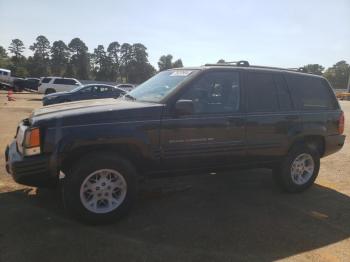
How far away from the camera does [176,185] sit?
5.81 meters

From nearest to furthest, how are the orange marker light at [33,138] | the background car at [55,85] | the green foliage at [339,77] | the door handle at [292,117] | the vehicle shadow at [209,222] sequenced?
the vehicle shadow at [209,222] → the orange marker light at [33,138] → the door handle at [292,117] → the background car at [55,85] → the green foliage at [339,77]

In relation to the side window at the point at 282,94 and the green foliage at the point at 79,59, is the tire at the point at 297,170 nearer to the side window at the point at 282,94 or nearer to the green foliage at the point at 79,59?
the side window at the point at 282,94

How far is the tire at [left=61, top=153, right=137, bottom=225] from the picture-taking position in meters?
3.98

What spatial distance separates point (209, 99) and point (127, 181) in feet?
5.04

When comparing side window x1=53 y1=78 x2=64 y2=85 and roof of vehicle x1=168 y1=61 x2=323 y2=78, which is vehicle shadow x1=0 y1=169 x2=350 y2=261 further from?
side window x1=53 y1=78 x2=64 y2=85

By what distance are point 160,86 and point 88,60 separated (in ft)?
312

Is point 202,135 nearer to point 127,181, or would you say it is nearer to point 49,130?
point 127,181

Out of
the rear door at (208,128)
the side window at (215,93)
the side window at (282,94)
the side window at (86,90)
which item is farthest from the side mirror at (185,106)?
the side window at (86,90)

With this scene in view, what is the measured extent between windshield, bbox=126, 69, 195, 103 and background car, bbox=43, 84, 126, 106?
12.9 meters

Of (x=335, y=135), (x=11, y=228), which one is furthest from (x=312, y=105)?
(x=11, y=228)

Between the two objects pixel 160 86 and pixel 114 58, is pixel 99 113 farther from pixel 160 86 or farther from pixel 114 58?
pixel 114 58

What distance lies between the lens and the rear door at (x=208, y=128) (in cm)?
445

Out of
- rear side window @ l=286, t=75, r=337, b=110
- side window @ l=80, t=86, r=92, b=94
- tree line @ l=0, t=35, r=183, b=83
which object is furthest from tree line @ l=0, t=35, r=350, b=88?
rear side window @ l=286, t=75, r=337, b=110

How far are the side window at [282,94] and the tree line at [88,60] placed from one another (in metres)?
81.8
